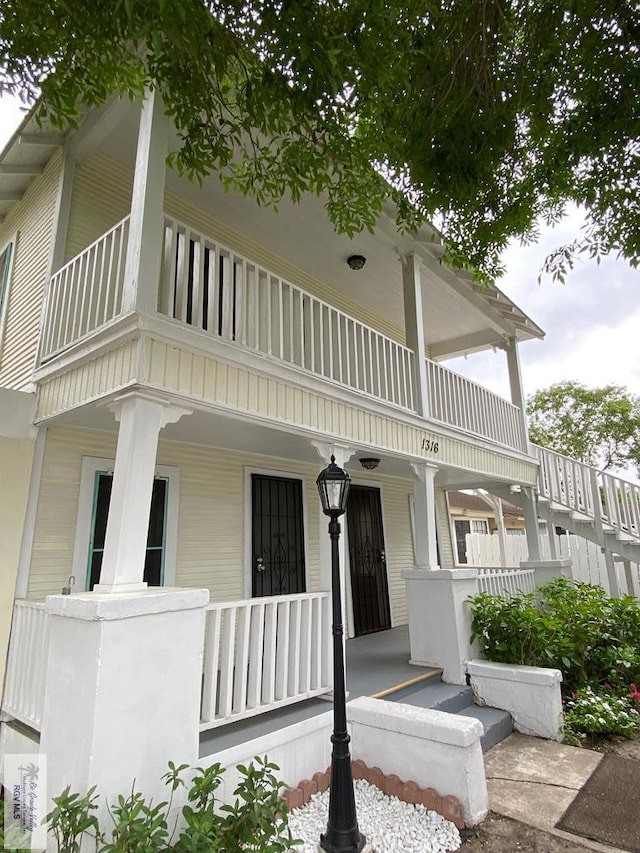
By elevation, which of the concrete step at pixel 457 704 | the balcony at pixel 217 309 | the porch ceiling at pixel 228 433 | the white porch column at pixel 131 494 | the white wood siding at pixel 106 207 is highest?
the white wood siding at pixel 106 207

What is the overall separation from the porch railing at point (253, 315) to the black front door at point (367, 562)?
2.42 meters

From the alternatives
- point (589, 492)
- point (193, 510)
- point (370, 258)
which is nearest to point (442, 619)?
point (193, 510)

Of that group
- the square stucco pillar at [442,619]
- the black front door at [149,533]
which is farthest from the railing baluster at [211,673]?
the square stucco pillar at [442,619]

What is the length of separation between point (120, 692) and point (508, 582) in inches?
238

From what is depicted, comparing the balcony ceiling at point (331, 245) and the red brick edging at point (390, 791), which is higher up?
the balcony ceiling at point (331, 245)

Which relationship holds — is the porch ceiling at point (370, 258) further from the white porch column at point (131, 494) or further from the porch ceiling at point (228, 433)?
the white porch column at point (131, 494)

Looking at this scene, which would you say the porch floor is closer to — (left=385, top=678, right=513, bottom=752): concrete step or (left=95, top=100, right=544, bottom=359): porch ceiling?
(left=385, top=678, right=513, bottom=752): concrete step

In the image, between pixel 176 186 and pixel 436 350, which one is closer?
pixel 176 186

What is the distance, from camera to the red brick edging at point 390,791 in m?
3.19

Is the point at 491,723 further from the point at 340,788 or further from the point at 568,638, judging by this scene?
the point at 340,788

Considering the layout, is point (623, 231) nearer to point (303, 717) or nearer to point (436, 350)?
point (303, 717)

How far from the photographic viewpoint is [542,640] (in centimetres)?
515

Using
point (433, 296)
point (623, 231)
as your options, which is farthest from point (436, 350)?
point (623, 231)

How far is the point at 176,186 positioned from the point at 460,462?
17.2ft
